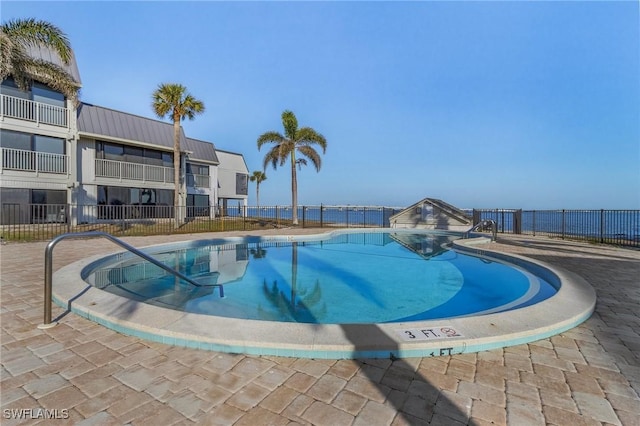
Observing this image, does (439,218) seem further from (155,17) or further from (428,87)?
(155,17)

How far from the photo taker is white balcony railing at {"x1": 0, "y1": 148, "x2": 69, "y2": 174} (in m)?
13.3

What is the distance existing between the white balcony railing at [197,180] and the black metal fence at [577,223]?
19.3 m

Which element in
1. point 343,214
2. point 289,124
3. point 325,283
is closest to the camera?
point 325,283

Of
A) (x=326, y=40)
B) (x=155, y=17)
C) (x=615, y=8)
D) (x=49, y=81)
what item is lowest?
(x=49, y=81)

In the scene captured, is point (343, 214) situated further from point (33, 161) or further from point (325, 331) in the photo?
point (325, 331)

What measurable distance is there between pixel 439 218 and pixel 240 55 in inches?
586

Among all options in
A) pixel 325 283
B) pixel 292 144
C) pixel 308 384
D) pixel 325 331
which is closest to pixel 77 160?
pixel 292 144

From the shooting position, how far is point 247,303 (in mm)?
4805

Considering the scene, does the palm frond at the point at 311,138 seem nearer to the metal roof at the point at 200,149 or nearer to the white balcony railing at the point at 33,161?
the metal roof at the point at 200,149

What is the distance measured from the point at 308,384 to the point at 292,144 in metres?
17.7

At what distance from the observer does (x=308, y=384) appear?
2.05 metres

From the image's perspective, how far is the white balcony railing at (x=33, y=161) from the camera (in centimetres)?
1326

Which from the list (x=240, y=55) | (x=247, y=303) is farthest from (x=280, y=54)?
(x=247, y=303)

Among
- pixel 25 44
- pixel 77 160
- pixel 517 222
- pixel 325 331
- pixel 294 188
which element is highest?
pixel 25 44
